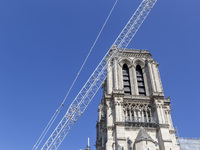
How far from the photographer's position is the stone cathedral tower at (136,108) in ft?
134

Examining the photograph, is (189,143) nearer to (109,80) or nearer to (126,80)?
(126,80)

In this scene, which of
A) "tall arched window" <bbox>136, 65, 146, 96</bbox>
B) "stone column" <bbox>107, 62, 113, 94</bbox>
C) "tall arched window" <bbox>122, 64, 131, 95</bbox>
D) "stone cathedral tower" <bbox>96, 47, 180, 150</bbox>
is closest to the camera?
"stone cathedral tower" <bbox>96, 47, 180, 150</bbox>

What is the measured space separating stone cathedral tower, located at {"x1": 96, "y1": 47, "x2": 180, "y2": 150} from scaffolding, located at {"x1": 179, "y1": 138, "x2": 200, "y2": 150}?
900 cm

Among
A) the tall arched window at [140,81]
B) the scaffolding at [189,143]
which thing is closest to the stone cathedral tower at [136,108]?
the tall arched window at [140,81]

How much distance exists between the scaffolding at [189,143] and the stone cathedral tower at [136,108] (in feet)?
29.5

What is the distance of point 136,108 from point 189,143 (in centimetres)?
1865

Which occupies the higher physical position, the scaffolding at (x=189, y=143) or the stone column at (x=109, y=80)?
the stone column at (x=109, y=80)

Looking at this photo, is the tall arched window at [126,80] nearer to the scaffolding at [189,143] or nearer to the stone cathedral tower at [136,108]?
the stone cathedral tower at [136,108]

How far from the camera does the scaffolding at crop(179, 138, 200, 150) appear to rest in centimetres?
5263

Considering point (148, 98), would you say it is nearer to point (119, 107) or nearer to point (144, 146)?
point (119, 107)

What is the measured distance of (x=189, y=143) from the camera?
178ft

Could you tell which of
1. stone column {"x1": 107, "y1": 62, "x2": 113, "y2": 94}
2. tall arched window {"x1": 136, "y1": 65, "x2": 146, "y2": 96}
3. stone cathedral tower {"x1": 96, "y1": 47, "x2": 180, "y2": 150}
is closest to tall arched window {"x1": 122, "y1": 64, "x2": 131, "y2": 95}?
stone cathedral tower {"x1": 96, "y1": 47, "x2": 180, "y2": 150}

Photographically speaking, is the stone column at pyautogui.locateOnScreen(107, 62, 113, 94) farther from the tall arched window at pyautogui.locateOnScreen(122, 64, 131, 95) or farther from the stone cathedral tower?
the tall arched window at pyautogui.locateOnScreen(122, 64, 131, 95)

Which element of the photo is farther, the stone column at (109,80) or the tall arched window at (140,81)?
the tall arched window at (140,81)
